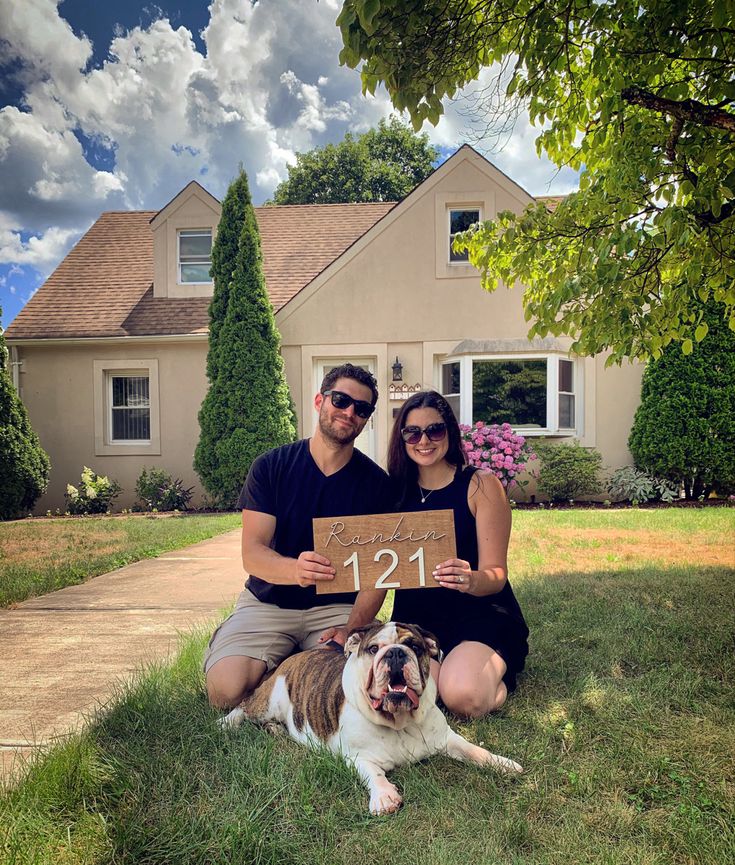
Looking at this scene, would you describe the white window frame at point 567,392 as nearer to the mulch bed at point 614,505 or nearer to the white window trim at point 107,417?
the mulch bed at point 614,505

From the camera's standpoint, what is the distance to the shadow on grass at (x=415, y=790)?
6.13 ft

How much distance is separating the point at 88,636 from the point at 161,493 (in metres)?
7.62

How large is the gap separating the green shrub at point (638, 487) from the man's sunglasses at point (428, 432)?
8.66m

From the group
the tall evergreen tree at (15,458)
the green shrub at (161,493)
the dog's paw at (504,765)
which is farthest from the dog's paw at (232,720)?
the tall evergreen tree at (15,458)

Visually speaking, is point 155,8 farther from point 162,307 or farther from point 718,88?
point 718,88

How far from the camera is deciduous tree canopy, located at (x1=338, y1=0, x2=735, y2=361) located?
2.96 m

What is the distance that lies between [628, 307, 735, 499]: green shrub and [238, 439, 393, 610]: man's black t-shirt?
8.71 metres

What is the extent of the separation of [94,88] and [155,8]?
6.62ft

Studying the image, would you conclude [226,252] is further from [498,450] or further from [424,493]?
[424,493]

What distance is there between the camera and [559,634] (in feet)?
13.1

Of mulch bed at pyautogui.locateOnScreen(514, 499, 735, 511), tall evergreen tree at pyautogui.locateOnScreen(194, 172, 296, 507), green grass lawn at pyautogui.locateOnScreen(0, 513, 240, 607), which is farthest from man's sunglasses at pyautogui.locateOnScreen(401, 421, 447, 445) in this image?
tall evergreen tree at pyautogui.locateOnScreen(194, 172, 296, 507)

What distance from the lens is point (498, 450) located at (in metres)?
10.4

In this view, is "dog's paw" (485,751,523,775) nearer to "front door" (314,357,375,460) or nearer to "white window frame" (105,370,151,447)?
"front door" (314,357,375,460)

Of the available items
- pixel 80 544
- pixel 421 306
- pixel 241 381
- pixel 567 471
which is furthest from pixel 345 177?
pixel 80 544
